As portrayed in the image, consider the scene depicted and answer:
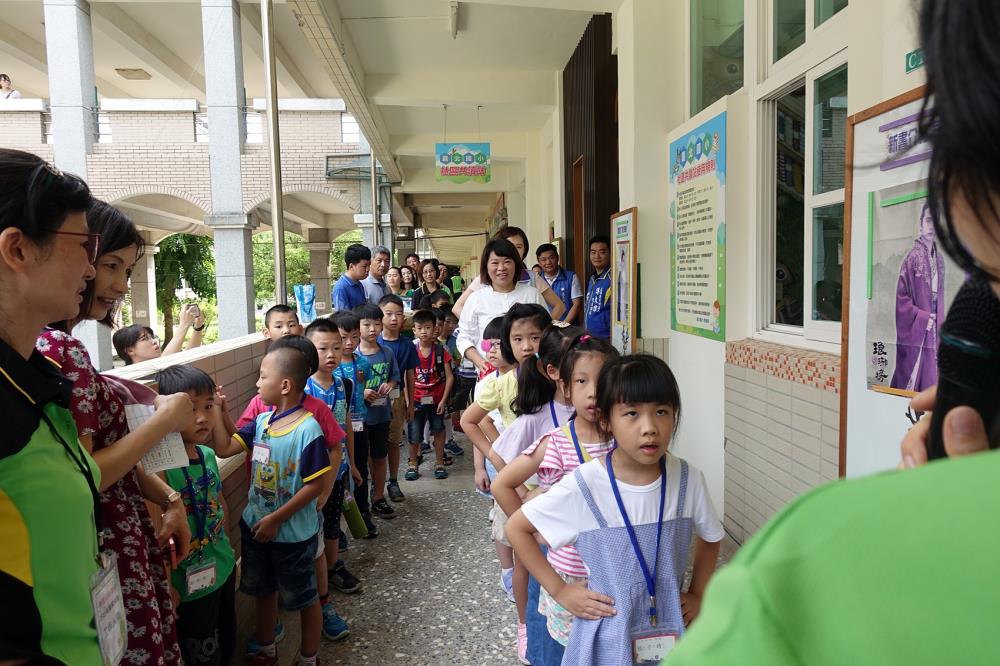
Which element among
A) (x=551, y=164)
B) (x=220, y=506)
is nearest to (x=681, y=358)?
(x=220, y=506)

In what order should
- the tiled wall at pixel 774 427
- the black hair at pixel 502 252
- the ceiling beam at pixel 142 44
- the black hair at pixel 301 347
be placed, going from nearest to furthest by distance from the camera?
1. the black hair at pixel 301 347
2. the tiled wall at pixel 774 427
3. the black hair at pixel 502 252
4. the ceiling beam at pixel 142 44

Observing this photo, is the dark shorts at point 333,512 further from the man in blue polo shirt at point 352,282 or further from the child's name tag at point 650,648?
the man in blue polo shirt at point 352,282

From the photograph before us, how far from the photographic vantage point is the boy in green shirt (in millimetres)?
2154

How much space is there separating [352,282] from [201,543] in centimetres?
379

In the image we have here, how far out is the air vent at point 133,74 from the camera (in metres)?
12.8

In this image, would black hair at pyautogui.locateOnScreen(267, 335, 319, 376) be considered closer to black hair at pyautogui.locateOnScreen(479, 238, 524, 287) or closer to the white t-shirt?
the white t-shirt

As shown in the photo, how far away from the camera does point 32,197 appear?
46.5 inches

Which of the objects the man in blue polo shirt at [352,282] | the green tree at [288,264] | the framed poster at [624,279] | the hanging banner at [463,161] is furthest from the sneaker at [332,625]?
the green tree at [288,264]

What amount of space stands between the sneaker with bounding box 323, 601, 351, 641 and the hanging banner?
25.3 feet

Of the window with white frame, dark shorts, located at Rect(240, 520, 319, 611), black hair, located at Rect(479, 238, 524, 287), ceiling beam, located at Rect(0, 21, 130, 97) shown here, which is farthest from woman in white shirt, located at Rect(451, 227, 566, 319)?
ceiling beam, located at Rect(0, 21, 130, 97)

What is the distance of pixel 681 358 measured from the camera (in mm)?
4527

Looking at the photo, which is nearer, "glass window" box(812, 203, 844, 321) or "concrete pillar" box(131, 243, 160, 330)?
"glass window" box(812, 203, 844, 321)

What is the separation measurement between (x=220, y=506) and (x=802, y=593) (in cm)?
232

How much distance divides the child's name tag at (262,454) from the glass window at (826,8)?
2988 mm
